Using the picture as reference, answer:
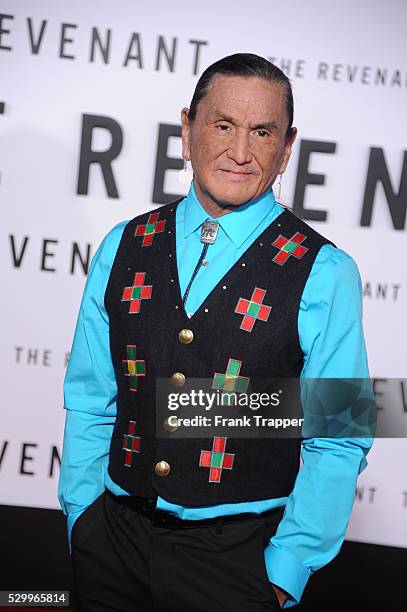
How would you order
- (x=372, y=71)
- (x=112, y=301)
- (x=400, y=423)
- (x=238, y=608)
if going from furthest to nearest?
(x=400, y=423)
(x=372, y=71)
(x=112, y=301)
(x=238, y=608)

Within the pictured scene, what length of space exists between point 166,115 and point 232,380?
125 cm

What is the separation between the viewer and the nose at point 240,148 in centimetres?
136

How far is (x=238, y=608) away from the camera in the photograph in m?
1.32

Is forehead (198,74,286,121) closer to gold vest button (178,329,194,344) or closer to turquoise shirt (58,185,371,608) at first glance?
turquoise shirt (58,185,371,608)

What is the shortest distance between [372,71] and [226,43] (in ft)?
1.41

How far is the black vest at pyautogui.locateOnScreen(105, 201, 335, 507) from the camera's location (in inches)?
53.1

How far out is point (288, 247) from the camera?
140cm

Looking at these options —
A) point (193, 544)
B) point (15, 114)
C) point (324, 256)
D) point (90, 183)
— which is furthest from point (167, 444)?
point (15, 114)

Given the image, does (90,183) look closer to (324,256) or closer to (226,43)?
(226,43)

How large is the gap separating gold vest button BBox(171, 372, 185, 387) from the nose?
1.20 feet

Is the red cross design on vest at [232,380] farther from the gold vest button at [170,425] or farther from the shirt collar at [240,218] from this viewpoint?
the shirt collar at [240,218]

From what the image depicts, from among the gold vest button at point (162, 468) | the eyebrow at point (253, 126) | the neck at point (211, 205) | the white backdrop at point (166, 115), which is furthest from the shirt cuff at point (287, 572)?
the white backdrop at point (166, 115)

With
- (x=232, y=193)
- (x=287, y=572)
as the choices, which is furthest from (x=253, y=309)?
(x=287, y=572)

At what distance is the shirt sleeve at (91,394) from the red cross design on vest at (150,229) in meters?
0.05
